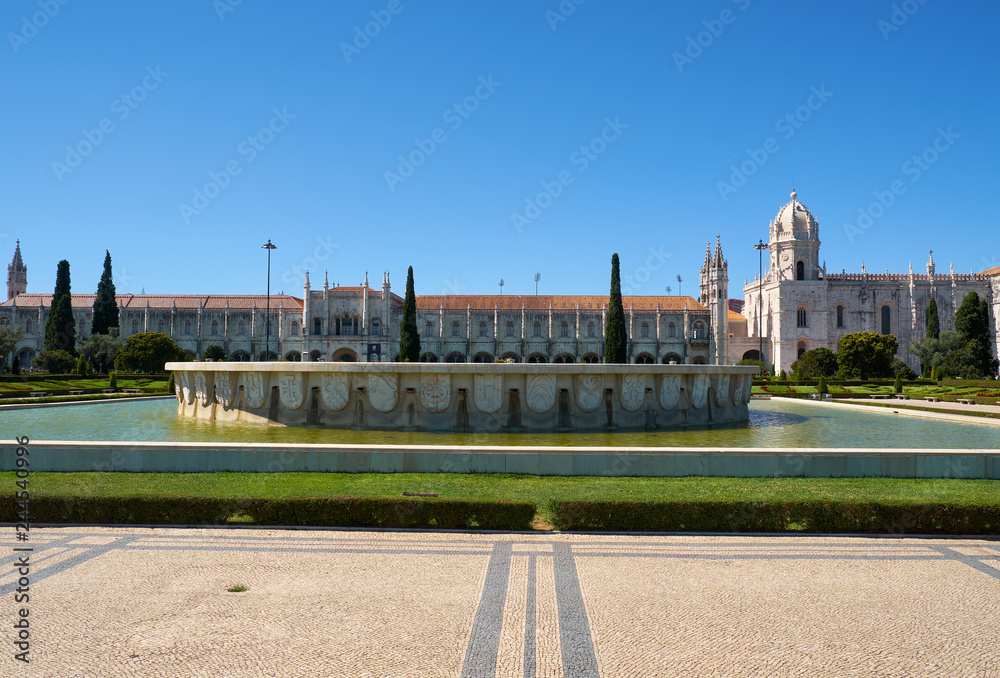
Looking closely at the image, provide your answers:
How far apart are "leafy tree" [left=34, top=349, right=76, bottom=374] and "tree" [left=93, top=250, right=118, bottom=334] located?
6.76 meters

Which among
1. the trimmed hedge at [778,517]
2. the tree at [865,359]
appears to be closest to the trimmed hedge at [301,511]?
the trimmed hedge at [778,517]

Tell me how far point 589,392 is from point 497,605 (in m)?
8.90

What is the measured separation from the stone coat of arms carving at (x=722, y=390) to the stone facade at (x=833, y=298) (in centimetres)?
5178

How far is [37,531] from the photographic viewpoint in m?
6.80

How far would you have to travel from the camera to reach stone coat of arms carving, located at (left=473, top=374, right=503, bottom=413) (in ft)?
42.7

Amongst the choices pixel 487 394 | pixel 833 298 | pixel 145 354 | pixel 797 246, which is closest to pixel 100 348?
pixel 145 354

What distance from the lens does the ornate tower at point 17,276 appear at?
242 ft

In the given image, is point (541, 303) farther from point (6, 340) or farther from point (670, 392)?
point (670, 392)

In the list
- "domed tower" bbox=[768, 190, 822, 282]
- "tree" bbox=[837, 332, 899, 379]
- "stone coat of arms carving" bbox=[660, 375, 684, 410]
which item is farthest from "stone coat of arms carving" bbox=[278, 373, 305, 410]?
"domed tower" bbox=[768, 190, 822, 282]

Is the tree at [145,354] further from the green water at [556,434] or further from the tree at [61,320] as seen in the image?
the green water at [556,434]

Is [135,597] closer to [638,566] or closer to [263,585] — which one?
[263,585]

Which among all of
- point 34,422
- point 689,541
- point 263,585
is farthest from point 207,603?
point 34,422

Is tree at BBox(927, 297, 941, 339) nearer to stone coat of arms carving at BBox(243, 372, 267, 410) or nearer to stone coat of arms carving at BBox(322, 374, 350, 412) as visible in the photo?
stone coat of arms carving at BBox(322, 374, 350, 412)

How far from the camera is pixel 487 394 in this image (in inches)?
512
